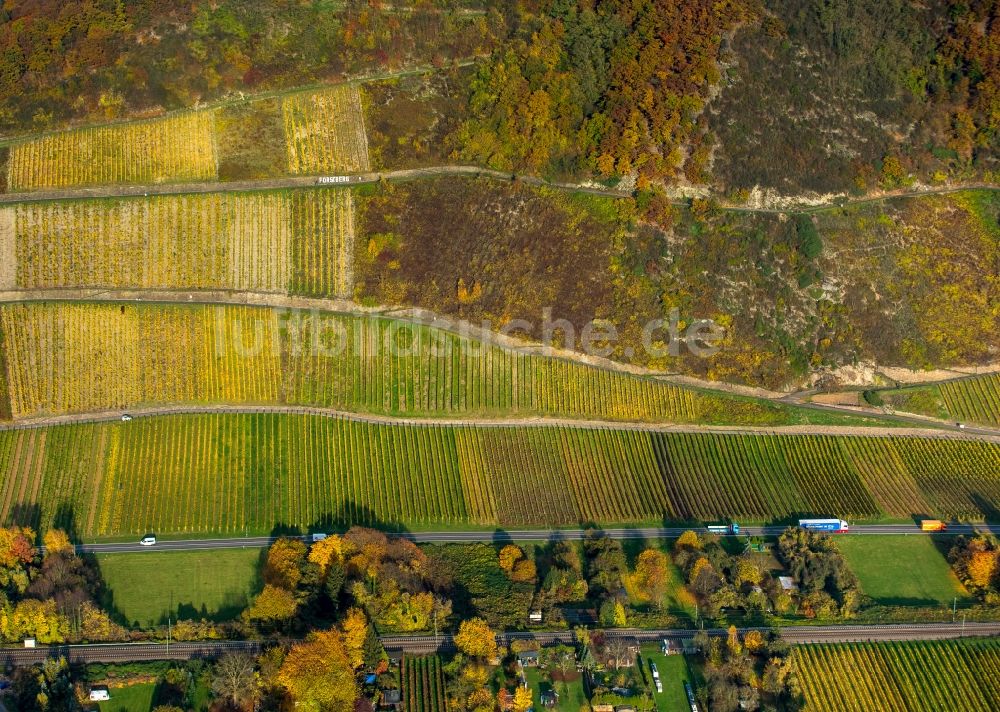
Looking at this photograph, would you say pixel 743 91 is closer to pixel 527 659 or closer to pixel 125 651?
pixel 527 659

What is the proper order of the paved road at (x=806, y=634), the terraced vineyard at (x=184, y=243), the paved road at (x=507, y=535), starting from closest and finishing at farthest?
the paved road at (x=806, y=634)
the paved road at (x=507, y=535)
the terraced vineyard at (x=184, y=243)

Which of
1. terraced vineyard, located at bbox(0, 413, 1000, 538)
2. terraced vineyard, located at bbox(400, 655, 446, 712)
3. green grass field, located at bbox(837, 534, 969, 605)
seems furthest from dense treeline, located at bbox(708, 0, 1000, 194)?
terraced vineyard, located at bbox(400, 655, 446, 712)

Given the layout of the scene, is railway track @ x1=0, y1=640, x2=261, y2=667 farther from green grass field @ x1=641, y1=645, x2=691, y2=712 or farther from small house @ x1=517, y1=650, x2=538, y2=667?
green grass field @ x1=641, y1=645, x2=691, y2=712

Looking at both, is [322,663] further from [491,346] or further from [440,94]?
[440,94]

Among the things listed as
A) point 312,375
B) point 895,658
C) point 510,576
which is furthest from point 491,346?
point 895,658

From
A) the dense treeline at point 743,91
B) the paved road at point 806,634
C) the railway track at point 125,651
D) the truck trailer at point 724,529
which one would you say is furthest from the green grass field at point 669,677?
the dense treeline at point 743,91

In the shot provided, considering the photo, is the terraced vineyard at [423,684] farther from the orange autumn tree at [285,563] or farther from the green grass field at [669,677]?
the green grass field at [669,677]
